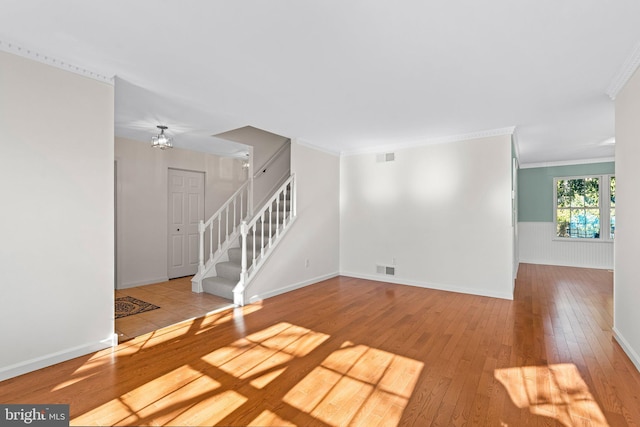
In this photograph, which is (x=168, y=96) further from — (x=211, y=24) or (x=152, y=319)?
(x=152, y=319)

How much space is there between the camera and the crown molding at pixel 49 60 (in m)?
2.39

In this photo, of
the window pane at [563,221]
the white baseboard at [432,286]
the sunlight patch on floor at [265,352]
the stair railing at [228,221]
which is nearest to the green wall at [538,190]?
the window pane at [563,221]

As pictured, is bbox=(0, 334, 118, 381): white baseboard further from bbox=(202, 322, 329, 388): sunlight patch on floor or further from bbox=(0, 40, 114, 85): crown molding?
bbox=(0, 40, 114, 85): crown molding

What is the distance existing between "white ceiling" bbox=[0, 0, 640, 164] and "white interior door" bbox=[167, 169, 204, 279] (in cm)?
191

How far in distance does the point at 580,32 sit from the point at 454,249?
3.51 m

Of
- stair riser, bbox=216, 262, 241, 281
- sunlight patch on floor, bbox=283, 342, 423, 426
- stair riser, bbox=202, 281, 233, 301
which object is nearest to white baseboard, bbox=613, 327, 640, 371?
sunlight patch on floor, bbox=283, 342, 423, 426

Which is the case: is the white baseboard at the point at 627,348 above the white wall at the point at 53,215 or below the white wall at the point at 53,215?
below

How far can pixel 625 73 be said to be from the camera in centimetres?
279

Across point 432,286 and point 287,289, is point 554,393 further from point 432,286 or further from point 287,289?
point 287,289

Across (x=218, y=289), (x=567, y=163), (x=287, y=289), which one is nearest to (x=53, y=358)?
(x=218, y=289)

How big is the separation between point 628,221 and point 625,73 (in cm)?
134

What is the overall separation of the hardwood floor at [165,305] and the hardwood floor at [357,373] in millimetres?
267

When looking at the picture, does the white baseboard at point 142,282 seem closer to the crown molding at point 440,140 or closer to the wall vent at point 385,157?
the crown molding at point 440,140

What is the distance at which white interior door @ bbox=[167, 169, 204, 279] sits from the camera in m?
6.01
